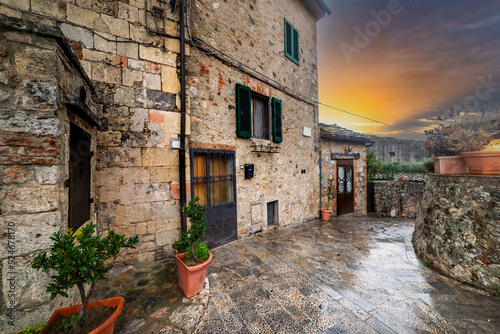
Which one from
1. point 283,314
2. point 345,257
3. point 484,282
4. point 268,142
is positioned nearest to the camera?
point 283,314

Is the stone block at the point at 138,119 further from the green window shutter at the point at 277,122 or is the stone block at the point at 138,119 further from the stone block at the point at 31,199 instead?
the green window shutter at the point at 277,122

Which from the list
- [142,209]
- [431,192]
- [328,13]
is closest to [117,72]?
[142,209]

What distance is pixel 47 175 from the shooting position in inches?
65.6

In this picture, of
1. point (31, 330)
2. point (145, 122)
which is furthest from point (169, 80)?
point (31, 330)

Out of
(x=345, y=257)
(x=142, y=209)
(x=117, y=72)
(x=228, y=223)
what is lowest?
(x=345, y=257)

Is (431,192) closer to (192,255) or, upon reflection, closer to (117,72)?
(192,255)

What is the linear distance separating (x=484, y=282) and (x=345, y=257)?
6.53 ft

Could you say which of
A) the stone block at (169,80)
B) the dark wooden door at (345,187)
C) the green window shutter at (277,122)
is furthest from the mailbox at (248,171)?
the dark wooden door at (345,187)

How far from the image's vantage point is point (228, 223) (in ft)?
14.9

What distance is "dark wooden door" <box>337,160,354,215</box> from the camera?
8016 millimetres

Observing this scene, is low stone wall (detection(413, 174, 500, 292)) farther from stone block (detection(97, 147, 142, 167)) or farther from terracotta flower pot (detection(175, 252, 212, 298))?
stone block (detection(97, 147, 142, 167))

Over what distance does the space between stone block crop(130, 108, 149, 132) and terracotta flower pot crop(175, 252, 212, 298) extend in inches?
95.7

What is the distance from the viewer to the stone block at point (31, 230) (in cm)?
155

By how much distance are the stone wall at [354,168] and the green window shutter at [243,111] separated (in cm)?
415
